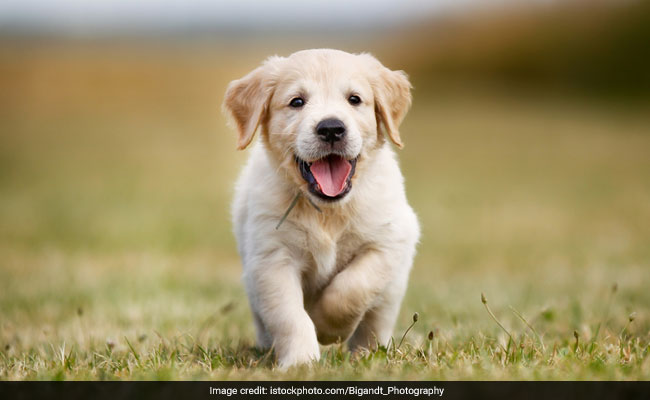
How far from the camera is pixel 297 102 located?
3.51 m

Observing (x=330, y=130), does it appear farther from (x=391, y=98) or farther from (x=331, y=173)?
(x=391, y=98)

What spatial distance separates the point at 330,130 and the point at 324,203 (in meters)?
0.33

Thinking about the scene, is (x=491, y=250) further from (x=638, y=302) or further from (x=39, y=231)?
(x=39, y=231)

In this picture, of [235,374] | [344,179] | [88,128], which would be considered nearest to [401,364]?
[235,374]

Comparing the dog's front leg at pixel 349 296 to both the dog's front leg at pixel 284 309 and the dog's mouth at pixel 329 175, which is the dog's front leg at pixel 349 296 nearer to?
the dog's front leg at pixel 284 309

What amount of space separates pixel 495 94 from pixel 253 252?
2637 centimetres

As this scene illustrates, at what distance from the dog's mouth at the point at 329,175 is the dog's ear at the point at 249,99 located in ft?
1.19

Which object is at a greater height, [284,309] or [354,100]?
[354,100]

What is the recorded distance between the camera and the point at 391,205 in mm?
3598

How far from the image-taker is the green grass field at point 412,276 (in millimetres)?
3072

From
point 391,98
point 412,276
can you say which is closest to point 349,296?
Answer: point 391,98

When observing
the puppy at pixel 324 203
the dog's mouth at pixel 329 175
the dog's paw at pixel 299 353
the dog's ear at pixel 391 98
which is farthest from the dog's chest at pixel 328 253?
the dog's ear at pixel 391 98

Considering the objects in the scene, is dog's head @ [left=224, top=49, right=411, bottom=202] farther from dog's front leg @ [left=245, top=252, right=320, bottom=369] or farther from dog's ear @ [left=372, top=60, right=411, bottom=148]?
dog's front leg @ [left=245, top=252, right=320, bottom=369]
